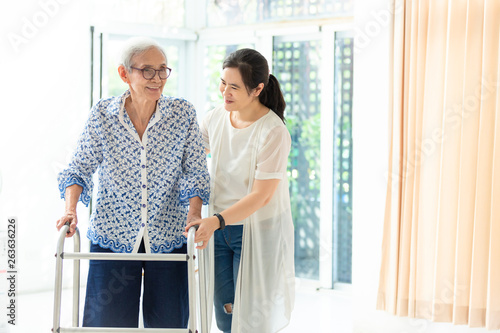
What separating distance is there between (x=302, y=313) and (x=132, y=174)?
2.23 metres

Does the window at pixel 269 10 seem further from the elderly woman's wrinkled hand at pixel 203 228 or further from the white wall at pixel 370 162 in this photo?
the elderly woman's wrinkled hand at pixel 203 228

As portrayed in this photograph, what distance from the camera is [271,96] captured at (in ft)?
7.64

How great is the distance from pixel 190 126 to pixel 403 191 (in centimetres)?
154

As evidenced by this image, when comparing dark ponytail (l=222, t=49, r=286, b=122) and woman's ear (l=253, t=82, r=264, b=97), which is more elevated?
dark ponytail (l=222, t=49, r=286, b=122)

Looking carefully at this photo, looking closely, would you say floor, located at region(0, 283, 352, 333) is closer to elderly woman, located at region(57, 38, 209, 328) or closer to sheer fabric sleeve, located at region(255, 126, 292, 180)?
elderly woman, located at region(57, 38, 209, 328)

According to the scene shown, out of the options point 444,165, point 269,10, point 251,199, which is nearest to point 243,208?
point 251,199

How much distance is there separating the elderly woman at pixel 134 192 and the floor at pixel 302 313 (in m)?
1.48

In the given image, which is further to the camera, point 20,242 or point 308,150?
point 308,150

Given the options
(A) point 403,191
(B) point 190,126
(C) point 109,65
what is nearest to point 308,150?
(A) point 403,191

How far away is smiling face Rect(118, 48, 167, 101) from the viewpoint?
1.98 meters

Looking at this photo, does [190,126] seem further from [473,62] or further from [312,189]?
[312,189]

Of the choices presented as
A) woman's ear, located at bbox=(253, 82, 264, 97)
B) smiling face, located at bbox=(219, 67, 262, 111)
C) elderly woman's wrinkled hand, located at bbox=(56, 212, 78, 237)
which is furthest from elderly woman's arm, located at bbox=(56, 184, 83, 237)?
woman's ear, located at bbox=(253, 82, 264, 97)

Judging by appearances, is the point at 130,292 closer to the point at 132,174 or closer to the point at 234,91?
the point at 132,174

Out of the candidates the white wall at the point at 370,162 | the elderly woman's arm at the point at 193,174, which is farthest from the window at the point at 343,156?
the elderly woman's arm at the point at 193,174
